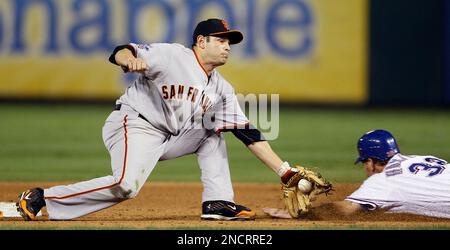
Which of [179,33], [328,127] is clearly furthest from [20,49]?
[328,127]

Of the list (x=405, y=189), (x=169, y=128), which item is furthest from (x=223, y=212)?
(x=405, y=189)

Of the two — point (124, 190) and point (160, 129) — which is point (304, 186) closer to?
point (160, 129)

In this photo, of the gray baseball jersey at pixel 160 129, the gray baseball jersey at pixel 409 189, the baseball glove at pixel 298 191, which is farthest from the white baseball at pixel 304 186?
the gray baseball jersey at pixel 160 129

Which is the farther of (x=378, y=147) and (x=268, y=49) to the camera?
(x=268, y=49)

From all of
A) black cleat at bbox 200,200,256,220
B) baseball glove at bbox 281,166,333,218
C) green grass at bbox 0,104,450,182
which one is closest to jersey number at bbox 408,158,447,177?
baseball glove at bbox 281,166,333,218

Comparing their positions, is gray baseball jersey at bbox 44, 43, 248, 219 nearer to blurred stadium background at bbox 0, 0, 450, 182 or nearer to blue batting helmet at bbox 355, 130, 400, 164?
blue batting helmet at bbox 355, 130, 400, 164

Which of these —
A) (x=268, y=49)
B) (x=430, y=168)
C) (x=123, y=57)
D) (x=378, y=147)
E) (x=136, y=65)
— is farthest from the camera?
(x=268, y=49)
